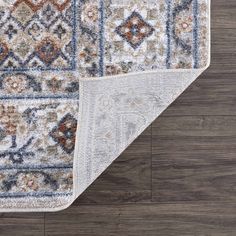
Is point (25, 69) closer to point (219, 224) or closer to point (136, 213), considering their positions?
point (136, 213)

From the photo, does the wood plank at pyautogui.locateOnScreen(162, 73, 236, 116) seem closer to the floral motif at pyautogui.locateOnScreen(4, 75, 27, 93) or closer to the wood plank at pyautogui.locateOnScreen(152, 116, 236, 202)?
the wood plank at pyautogui.locateOnScreen(152, 116, 236, 202)

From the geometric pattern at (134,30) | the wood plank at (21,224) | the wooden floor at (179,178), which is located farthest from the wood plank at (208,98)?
the wood plank at (21,224)

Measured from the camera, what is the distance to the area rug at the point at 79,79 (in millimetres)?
899

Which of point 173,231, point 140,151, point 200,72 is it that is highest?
point 200,72

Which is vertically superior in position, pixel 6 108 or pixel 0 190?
pixel 6 108

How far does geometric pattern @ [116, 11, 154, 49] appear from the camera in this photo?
0.94 meters

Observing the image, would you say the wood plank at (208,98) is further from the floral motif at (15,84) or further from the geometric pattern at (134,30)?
the floral motif at (15,84)

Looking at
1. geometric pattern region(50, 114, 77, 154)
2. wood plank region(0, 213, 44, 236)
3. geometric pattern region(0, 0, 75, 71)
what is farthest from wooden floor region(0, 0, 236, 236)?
geometric pattern region(0, 0, 75, 71)

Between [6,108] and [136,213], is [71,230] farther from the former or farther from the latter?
[6,108]

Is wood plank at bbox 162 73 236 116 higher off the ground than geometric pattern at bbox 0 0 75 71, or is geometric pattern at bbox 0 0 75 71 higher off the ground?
geometric pattern at bbox 0 0 75 71

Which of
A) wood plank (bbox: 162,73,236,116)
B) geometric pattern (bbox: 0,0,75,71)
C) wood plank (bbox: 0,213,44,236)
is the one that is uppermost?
geometric pattern (bbox: 0,0,75,71)

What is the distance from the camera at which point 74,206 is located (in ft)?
3.04

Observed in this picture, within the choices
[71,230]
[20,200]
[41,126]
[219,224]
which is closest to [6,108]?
[41,126]

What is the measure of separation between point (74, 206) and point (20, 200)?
12cm
